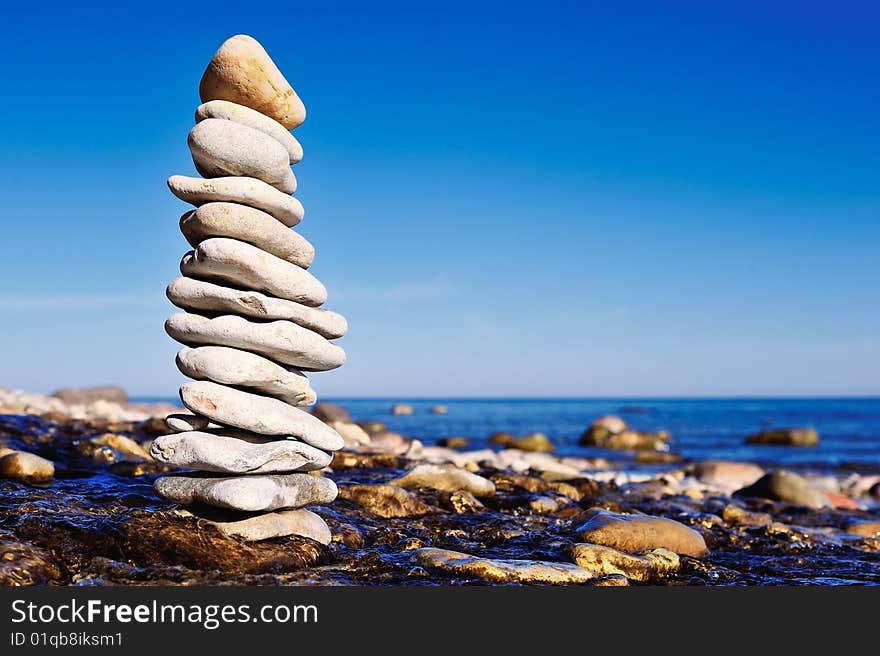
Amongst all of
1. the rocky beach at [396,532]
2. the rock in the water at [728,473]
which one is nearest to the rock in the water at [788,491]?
the rocky beach at [396,532]

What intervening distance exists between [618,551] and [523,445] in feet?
77.7

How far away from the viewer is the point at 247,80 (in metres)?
5.76

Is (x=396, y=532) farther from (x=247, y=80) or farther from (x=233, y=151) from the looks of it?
(x=247, y=80)

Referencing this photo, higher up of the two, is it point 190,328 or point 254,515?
point 190,328

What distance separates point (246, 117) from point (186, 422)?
8.02 ft

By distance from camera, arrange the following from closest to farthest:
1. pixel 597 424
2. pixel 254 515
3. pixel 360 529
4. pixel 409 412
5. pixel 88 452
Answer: pixel 254 515 < pixel 360 529 < pixel 88 452 < pixel 597 424 < pixel 409 412

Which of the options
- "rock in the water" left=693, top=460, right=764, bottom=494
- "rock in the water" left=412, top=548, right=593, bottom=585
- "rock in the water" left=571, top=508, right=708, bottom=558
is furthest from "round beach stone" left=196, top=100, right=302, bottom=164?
"rock in the water" left=693, top=460, right=764, bottom=494

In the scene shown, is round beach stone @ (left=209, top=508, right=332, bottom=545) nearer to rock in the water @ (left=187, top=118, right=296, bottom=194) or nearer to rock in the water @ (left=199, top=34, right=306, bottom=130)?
rock in the water @ (left=187, top=118, right=296, bottom=194)

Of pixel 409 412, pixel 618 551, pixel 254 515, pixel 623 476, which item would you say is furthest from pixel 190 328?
pixel 409 412

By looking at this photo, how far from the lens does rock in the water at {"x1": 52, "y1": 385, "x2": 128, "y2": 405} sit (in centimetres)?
3066

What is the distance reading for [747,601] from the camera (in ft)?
15.2

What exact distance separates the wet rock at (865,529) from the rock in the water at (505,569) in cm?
651

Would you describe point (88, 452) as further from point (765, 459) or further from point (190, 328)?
point (765, 459)

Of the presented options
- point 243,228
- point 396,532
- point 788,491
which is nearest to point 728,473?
point 788,491
